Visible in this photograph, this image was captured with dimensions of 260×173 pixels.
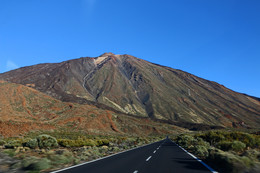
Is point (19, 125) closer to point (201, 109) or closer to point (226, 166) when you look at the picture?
point (226, 166)

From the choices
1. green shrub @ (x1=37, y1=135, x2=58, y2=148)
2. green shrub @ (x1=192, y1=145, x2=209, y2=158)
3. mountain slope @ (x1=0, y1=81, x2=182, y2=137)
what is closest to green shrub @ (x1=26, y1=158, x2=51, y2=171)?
green shrub @ (x1=192, y1=145, x2=209, y2=158)

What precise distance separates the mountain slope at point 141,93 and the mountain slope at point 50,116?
1286 inches

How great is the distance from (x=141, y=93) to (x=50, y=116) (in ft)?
311

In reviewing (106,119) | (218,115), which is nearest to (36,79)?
(106,119)

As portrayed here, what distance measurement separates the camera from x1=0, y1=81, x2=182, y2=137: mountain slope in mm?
58750

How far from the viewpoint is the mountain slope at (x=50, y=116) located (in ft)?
193

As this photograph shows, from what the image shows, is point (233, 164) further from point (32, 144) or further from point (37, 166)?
point (32, 144)

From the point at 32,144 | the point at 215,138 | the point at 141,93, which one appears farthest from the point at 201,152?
the point at 141,93

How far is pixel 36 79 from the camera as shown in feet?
497

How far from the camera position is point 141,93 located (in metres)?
159

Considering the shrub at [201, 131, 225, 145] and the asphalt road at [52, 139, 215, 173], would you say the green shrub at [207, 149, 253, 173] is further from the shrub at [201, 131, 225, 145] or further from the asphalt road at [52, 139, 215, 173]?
the shrub at [201, 131, 225, 145]

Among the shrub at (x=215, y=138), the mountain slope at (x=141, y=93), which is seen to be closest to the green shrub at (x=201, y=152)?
the shrub at (x=215, y=138)

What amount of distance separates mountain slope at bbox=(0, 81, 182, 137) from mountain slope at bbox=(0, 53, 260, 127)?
107 ft

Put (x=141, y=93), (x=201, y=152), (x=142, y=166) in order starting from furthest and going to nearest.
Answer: (x=141, y=93) → (x=201, y=152) → (x=142, y=166)
